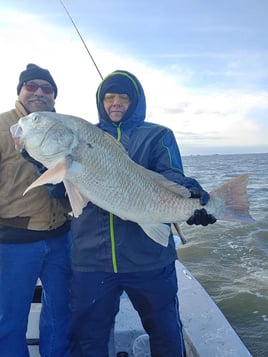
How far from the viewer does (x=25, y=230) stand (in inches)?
132

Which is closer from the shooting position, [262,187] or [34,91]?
[34,91]

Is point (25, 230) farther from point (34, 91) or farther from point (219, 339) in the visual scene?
point (219, 339)

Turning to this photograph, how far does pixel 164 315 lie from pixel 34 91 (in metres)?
2.26

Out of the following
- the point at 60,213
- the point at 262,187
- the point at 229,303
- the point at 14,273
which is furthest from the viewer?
the point at 262,187

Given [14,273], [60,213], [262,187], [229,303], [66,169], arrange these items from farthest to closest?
[262,187] < [229,303] < [60,213] < [14,273] < [66,169]

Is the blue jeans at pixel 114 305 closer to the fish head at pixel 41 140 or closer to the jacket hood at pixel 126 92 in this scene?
the fish head at pixel 41 140

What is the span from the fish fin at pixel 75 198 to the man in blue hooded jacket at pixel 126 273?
0.29m

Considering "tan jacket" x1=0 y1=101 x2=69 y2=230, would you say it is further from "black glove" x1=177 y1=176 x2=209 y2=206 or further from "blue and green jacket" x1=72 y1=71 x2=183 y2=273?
"black glove" x1=177 y1=176 x2=209 y2=206

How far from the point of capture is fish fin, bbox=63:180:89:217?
309cm

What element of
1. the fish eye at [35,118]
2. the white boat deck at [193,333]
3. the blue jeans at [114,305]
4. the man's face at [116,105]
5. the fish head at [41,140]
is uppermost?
the man's face at [116,105]

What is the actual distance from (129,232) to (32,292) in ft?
3.26

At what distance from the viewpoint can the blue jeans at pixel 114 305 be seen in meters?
3.30

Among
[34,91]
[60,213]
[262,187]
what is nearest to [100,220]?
[60,213]

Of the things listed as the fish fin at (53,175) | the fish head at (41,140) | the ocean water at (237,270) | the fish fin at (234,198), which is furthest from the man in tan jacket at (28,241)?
the ocean water at (237,270)
